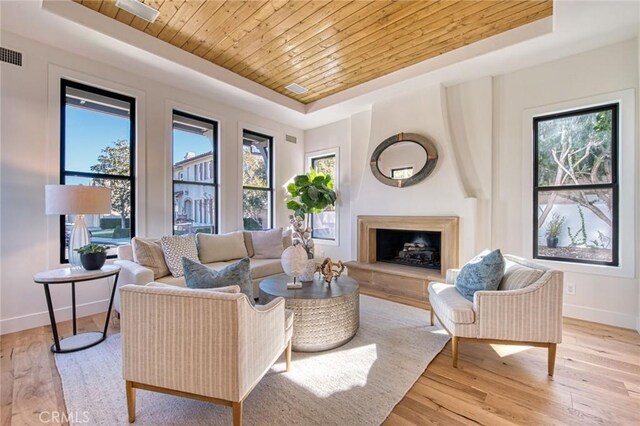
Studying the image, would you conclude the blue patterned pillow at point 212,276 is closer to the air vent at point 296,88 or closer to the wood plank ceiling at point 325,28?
the wood plank ceiling at point 325,28

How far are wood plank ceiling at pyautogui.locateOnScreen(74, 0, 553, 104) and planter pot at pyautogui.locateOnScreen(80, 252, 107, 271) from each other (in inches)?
92.3

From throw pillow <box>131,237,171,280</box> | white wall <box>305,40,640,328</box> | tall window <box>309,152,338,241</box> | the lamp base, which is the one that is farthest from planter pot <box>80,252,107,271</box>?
tall window <box>309,152,338,241</box>

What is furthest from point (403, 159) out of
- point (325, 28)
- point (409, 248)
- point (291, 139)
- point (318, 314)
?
point (318, 314)

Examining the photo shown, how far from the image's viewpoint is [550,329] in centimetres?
201

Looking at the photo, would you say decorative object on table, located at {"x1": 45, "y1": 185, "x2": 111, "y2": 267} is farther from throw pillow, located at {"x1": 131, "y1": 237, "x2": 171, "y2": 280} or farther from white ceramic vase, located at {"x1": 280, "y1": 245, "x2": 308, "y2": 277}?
white ceramic vase, located at {"x1": 280, "y1": 245, "x2": 308, "y2": 277}

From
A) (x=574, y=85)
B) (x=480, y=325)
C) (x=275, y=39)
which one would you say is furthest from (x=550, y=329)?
(x=275, y=39)

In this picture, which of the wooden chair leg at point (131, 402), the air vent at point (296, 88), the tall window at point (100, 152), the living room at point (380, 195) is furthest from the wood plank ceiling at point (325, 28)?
the wooden chair leg at point (131, 402)

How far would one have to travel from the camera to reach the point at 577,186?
3158mm

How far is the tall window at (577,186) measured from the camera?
2996mm

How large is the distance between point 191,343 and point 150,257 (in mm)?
2021

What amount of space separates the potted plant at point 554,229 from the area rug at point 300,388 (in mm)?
1942

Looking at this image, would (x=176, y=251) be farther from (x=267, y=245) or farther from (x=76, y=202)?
(x=267, y=245)

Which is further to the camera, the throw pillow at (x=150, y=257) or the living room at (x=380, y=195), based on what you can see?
the throw pillow at (x=150, y=257)

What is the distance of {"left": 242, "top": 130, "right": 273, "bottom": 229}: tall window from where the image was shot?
16.6ft
